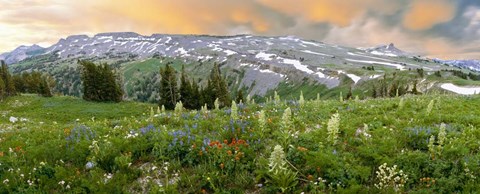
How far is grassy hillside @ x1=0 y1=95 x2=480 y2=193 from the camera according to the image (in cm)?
861

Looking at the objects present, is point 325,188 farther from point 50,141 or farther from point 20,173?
point 50,141

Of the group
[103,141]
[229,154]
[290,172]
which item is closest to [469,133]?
[290,172]

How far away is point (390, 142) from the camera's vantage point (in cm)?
1023

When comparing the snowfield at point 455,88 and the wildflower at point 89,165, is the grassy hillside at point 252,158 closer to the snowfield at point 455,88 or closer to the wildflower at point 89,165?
the wildflower at point 89,165

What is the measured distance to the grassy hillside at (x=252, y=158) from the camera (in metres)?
8.61

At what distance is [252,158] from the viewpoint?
9969mm

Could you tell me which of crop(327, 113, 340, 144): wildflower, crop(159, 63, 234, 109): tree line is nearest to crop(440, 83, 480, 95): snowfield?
crop(159, 63, 234, 109): tree line

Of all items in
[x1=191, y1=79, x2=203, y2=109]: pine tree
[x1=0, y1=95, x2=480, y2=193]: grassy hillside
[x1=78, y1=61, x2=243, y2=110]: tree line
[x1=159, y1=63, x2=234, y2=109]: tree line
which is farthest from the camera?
[x1=191, y1=79, x2=203, y2=109]: pine tree

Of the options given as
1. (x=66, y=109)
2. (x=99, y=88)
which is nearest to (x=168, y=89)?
(x=99, y=88)

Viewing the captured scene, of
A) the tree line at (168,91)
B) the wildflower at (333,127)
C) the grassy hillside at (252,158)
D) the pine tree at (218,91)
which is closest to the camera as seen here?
the grassy hillside at (252,158)

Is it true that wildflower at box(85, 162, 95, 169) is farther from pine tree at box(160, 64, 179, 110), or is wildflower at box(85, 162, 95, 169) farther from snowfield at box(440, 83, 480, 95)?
snowfield at box(440, 83, 480, 95)

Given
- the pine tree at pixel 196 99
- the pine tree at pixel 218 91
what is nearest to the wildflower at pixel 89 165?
the pine tree at pixel 196 99

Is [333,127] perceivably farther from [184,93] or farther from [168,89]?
[168,89]

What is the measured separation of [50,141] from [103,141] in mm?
1861
